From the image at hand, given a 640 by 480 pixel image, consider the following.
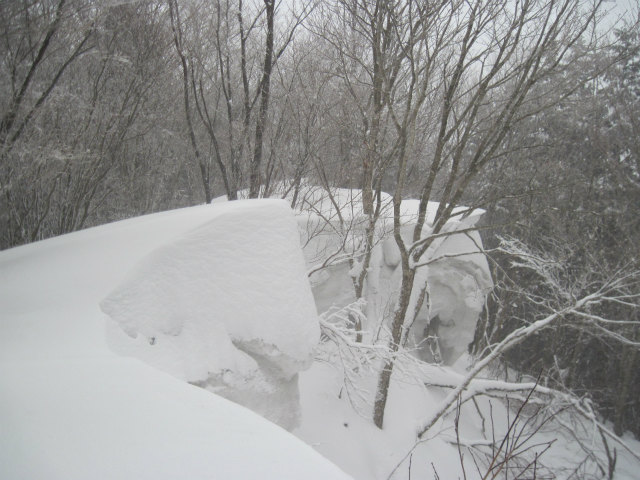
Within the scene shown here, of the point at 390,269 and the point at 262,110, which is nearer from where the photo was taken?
the point at 262,110

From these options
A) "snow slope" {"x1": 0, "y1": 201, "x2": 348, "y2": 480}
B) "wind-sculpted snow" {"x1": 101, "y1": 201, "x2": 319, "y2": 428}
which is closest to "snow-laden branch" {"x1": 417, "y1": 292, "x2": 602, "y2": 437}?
"wind-sculpted snow" {"x1": 101, "y1": 201, "x2": 319, "y2": 428}

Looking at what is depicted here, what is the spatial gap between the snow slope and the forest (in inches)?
118

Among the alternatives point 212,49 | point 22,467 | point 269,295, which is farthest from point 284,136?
point 22,467

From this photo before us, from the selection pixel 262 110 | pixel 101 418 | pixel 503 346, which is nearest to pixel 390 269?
pixel 503 346

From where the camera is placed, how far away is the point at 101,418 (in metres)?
1.50

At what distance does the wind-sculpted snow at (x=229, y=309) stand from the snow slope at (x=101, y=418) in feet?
0.92

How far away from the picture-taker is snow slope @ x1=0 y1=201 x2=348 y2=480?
1308 mm

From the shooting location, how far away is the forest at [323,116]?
203 inches

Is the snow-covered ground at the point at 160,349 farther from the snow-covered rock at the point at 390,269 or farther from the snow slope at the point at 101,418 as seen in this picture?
the snow-covered rock at the point at 390,269

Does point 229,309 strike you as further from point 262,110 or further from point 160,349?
point 262,110

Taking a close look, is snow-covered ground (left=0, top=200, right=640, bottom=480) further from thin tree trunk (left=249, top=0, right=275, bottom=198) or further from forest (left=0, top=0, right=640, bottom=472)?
thin tree trunk (left=249, top=0, right=275, bottom=198)

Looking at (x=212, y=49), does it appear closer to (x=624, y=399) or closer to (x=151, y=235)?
(x=151, y=235)

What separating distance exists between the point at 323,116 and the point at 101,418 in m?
6.52

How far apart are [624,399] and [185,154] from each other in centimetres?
1402
